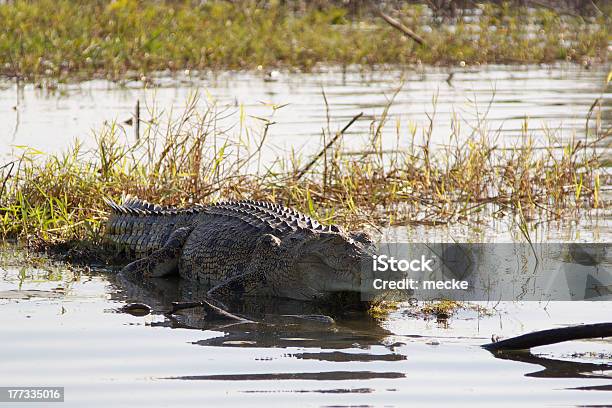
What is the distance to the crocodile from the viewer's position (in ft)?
20.2

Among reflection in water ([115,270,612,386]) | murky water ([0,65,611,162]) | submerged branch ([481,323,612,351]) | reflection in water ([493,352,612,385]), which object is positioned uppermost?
murky water ([0,65,611,162])

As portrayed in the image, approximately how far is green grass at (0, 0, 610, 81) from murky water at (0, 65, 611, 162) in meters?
0.66

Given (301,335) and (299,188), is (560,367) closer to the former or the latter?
(301,335)

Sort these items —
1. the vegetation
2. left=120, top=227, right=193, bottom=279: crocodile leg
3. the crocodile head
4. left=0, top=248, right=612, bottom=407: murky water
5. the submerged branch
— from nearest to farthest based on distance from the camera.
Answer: left=0, top=248, right=612, bottom=407: murky water < the submerged branch < the crocodile head < left=120, top=227, right=193, bottom=279: crocodile leg < the vegetation

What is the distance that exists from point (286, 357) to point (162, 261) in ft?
7.14

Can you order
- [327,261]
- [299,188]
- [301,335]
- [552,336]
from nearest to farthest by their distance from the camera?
[552,336] < [301,335] < [327,261] < [299,188]

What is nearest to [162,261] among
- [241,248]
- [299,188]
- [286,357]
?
[241,248]

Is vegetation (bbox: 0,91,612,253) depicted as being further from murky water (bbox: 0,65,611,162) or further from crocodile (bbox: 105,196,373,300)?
murky water (bbox: 0,65,611,162)

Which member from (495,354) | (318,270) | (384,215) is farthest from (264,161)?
(495,354)

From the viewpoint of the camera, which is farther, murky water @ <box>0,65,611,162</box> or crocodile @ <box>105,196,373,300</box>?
murky water @ <box>0,65,611,162</box>

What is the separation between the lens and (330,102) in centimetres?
1455

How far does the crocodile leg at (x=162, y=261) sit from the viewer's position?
23.3ft

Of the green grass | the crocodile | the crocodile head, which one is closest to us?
the crocodile head

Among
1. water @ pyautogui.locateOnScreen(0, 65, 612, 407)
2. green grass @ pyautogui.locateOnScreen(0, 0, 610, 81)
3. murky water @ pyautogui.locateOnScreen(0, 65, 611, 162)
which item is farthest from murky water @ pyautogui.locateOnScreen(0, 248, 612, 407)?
green grass @ pyautogui.locateOnScreen(0, 0, 610, 81)
